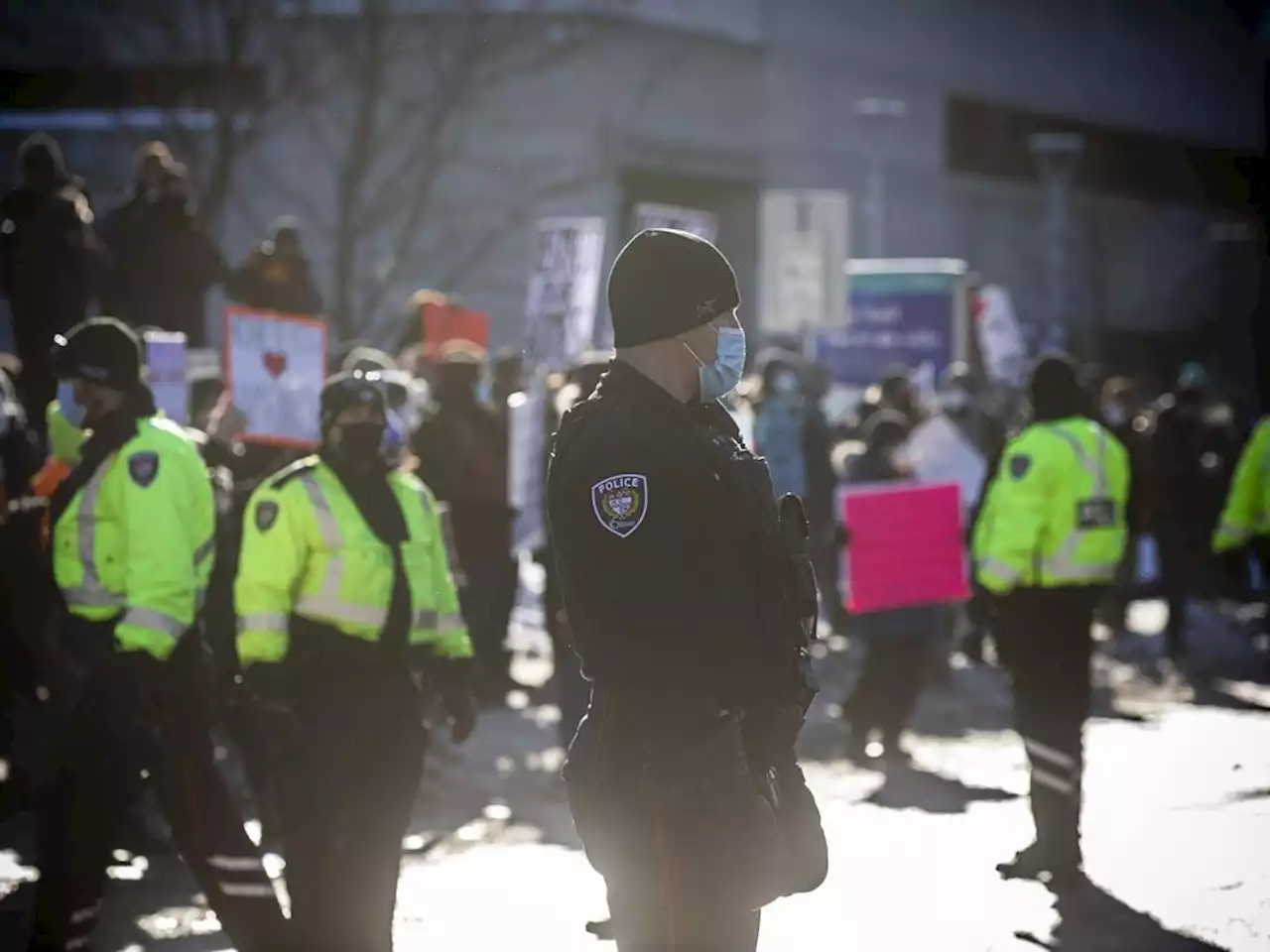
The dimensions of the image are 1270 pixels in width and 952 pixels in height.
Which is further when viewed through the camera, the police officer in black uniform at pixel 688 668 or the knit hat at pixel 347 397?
the knit hat at pixel 347 397

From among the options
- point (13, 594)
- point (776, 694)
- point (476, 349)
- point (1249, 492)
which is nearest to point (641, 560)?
point (776, 694)

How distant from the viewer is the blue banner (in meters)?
21.4

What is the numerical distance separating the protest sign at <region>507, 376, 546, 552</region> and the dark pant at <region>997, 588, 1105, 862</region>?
485 cm

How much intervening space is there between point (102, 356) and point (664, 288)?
2869mm

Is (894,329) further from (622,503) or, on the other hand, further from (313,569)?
(622,503)

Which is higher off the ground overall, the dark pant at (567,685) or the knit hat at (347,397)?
the knit hat at (347,397)

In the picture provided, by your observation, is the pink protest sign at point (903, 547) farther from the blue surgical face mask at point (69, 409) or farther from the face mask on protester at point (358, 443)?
the face mask on protester at point (358, 443)

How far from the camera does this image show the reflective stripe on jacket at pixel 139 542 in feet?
23.6

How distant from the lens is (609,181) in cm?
3016

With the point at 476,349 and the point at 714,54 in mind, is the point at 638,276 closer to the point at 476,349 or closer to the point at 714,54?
the point at 476,349

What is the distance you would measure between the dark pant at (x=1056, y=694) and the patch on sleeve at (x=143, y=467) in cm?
368

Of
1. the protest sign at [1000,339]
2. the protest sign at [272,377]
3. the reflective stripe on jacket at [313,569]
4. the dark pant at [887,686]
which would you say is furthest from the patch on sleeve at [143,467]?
the protest sign at [1000,339]

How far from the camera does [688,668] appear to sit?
4.88m

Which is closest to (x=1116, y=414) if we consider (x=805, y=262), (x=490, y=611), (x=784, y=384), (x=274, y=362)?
(x=805, y=262)
